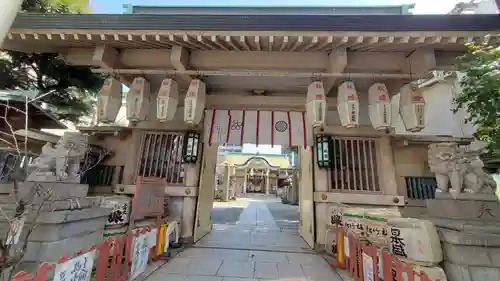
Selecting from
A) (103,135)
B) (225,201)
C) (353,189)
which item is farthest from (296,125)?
(225,201)

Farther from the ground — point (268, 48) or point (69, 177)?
point (268, 48)

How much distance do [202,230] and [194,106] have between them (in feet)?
13.3

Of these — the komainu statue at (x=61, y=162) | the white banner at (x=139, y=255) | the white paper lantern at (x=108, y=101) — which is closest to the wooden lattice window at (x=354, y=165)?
the white banner at (x=139, y=255)

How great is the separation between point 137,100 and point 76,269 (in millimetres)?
3485

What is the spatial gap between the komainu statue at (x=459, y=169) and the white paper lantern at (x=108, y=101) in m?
6.26

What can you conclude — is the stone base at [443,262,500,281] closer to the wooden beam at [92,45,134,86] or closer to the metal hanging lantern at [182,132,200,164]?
the metal hanging lantern at [182,132,200,164]

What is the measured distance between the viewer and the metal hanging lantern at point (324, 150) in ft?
19.9

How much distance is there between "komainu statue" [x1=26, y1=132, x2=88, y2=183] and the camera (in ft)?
11.9

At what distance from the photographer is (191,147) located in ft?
20.9

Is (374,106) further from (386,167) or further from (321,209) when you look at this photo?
(321,209)

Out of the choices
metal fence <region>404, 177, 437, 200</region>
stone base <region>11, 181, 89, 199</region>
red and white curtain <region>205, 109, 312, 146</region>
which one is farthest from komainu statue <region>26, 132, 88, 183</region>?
metal fence <region>404, 177, 437, 200</region>

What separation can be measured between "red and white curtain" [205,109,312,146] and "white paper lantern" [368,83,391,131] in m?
1.95

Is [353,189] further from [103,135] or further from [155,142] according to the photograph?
[103,135]

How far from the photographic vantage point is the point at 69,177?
3.85 meters
